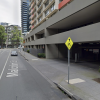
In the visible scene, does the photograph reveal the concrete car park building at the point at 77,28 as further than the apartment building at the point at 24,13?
No

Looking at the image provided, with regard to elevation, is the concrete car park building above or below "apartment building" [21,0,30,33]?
below

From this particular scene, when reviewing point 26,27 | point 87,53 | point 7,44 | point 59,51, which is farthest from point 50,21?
point 26,27

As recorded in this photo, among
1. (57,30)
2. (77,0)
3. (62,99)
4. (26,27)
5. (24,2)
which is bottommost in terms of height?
(62,99)

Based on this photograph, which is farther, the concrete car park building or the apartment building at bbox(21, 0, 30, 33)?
the apartment building at bbox(21, 0, 30, 33)

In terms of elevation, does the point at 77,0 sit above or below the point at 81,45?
above

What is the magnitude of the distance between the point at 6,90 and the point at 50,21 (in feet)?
51.9

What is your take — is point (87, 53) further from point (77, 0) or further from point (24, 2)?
point (24, 2)

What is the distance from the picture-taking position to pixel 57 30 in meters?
23.1

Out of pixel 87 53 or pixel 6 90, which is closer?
pixel 6 90

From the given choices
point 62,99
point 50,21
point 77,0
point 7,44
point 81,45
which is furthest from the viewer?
point 7,44

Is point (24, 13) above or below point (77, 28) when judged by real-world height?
above

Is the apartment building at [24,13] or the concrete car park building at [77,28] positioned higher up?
the apartment building at [24,13]

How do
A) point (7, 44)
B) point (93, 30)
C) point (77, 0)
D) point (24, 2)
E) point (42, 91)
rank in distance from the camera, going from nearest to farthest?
point (42, 91) → point (93, 30) → point (77, 0) → point (7, 44) → point (24, 2)

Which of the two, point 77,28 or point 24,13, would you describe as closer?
point 77,28
